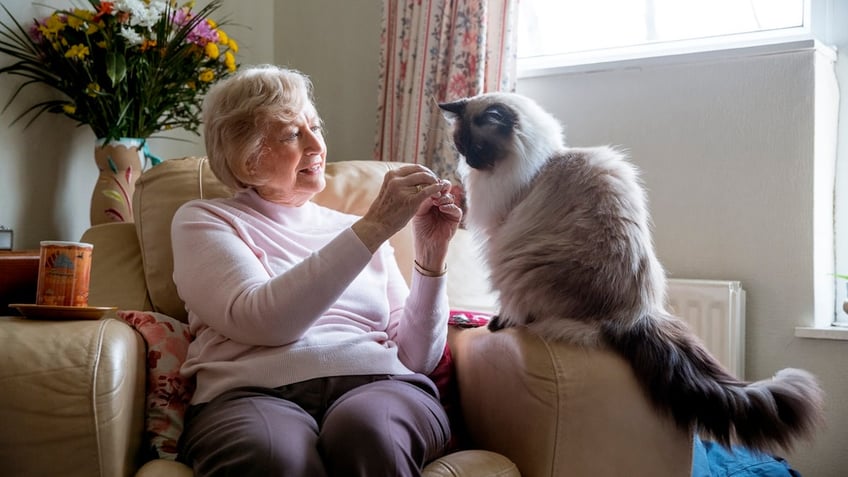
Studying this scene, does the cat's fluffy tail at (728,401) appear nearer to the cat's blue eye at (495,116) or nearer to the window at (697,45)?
the cat's blue eye at (495,116)

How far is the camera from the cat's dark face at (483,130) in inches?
59.2

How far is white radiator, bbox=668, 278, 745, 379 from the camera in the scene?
2.15 metres

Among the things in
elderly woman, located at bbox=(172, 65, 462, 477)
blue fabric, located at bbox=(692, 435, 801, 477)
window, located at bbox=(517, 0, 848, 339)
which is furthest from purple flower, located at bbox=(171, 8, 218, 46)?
blue fabric, located at bbox=(692, 435, 801, 477)

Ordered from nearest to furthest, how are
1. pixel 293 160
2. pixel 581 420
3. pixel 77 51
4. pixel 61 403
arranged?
pixel 61 403, pixel 581 420, pixel 293 160, pixel 77 51

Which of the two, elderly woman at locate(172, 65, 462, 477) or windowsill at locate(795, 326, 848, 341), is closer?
elderly woman at locate(172, 65, 462, 477)

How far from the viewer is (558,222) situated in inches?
55.3

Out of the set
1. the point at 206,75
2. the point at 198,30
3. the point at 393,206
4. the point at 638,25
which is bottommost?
the point at 393,206

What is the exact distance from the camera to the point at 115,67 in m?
2.05

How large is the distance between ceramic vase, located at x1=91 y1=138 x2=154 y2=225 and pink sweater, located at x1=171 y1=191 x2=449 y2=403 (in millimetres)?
833

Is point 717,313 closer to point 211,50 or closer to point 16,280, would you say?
point 211,50

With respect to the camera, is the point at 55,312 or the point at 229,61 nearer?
the point at 55,312

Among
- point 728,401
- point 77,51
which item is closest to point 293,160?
point 728,401

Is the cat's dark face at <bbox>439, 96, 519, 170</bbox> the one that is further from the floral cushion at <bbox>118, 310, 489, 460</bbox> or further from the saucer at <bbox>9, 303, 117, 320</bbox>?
the saucer at <bbox>9, 303, 117, 320</bbox>

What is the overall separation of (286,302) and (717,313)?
58.0 inches
